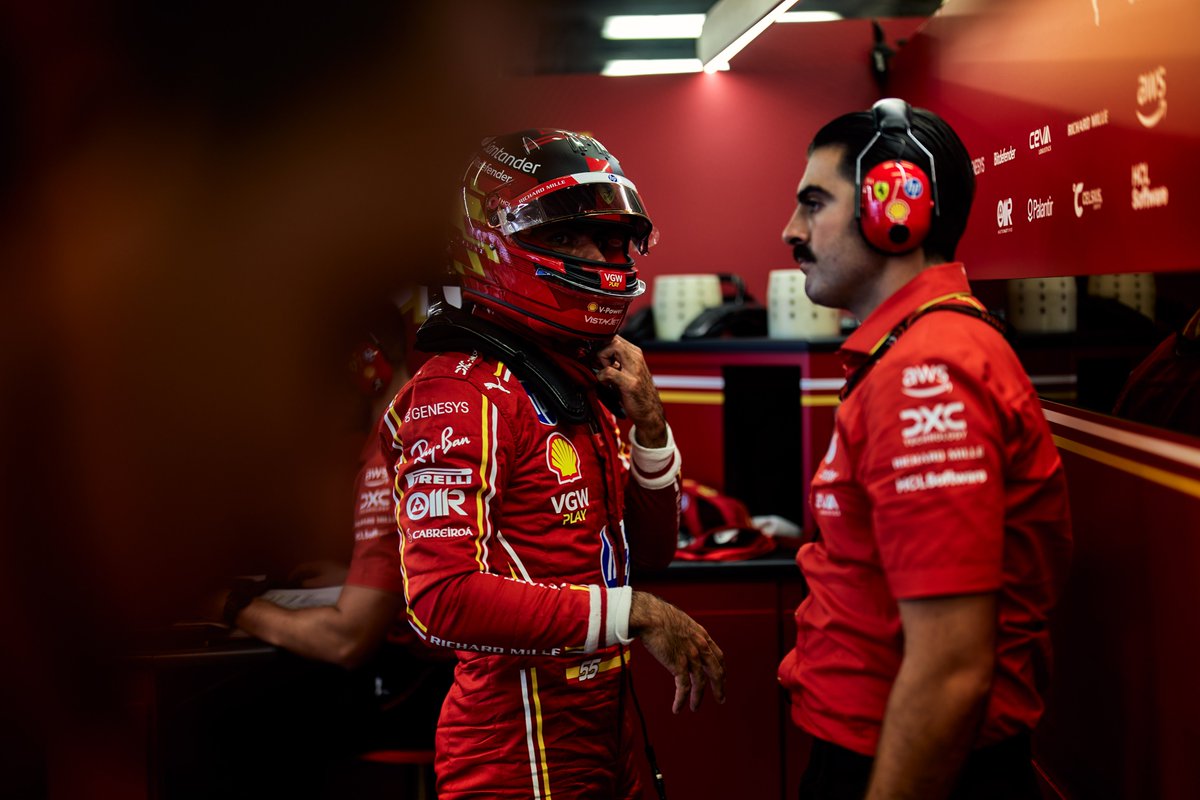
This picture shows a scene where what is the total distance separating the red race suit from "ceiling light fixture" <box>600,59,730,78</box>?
7.20 ft

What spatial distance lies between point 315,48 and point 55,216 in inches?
4.1

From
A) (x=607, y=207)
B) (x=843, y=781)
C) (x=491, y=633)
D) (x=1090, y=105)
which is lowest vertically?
(x=843, y=781)

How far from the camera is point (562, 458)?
167 cm

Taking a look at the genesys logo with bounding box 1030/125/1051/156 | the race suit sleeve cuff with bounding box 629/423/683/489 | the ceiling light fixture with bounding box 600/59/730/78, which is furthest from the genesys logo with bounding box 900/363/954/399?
the ceiling light fixture with bounding box 600/59/730/78

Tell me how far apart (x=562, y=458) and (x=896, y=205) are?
2.16 feet

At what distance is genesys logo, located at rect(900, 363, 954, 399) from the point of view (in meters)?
1.18

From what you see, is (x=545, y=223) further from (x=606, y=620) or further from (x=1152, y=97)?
(x=1152, y=97)

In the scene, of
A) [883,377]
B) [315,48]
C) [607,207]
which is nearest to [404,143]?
[315,48]

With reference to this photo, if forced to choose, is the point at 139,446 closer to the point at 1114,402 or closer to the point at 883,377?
the point at 883,377

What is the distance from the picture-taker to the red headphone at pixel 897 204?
4.49 feet

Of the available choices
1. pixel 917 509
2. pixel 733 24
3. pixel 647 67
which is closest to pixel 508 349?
pixel 917 509

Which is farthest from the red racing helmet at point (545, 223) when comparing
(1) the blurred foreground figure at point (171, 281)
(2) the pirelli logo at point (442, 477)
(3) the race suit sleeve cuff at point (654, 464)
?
(1) the blurred foreground figure at point (171, 281)

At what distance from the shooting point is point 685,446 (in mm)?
3334

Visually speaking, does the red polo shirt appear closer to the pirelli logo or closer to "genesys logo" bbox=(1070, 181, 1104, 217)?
"genesys logo" bbox=(1070, 181, 1104, 217)
